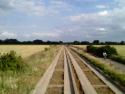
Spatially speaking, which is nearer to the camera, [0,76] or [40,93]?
[40,93]

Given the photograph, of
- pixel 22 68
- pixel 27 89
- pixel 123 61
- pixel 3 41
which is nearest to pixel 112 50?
pixel 123 61

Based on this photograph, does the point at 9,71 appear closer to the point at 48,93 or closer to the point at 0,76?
the point at 0,76

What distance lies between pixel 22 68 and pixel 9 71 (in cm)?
242

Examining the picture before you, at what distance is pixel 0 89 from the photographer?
1548cm

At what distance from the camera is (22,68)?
24.9 meters

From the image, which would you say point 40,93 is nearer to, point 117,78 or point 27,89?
point 27,89

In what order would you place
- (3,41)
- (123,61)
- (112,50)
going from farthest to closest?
(3,41), (112,50), (123,61)

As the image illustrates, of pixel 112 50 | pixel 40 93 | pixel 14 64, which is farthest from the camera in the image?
pixel 112 50

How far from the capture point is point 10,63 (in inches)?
946

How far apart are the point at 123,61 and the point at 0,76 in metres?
21.2

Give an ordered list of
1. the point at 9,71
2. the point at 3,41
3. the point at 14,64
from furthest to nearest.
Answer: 1. the point at 3,41
2. the point at 14,64
3. the point at 9,71

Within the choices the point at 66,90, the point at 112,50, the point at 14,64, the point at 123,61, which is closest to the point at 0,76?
the point at 14,64

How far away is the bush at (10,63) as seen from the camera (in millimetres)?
23594

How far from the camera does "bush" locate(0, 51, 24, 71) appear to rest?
2359cm
